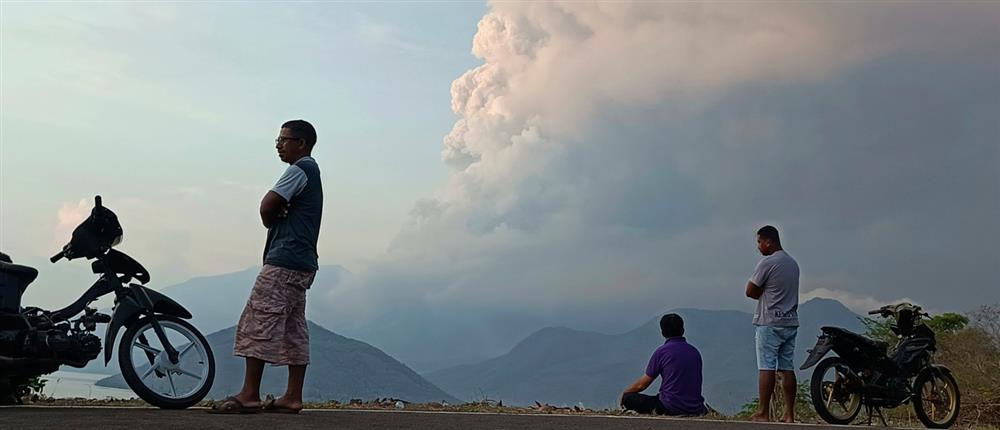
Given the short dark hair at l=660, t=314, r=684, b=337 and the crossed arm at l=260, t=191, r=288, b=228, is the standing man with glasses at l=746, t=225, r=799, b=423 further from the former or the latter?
the crossed arm at l=260, t=191, r=288, b=228

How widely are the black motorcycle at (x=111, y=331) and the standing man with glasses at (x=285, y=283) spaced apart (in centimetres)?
82

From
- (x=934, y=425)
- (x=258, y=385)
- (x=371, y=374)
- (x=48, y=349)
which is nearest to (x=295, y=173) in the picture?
(x=258, y=385)

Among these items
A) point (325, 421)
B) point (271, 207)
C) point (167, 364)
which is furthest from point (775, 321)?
point (167, 364)

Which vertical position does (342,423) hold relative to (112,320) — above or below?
below

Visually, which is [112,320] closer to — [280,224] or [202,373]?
[202,373]

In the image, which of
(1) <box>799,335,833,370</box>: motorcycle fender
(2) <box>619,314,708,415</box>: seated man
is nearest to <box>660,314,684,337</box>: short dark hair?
(2) <box>619,314,708,415</box>: seated man

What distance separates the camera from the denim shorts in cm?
938

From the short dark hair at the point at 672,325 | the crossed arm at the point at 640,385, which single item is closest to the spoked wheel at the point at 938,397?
the short dark hair at the point at 672,325

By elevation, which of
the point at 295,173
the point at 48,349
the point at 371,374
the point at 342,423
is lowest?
the point at 342,423

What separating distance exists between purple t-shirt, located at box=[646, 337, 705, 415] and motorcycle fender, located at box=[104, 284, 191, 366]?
4419 millimetres

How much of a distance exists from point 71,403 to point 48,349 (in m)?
1.53

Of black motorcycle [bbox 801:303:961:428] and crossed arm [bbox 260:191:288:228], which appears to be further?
black motorcycle [bbox 801:303:961:428]

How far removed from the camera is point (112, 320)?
755 centimetres

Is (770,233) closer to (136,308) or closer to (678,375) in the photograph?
(678,375)
